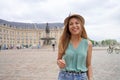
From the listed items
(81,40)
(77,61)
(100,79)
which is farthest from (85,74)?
(100,79)

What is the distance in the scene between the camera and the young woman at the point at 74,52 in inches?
99.3

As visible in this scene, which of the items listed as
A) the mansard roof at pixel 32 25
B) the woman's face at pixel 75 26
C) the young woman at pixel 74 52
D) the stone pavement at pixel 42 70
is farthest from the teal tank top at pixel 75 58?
the mansard roof at pixel 32 25

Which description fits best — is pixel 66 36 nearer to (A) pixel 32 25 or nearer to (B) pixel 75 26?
(B) pixel 75 26

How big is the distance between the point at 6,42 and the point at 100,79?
110 meters

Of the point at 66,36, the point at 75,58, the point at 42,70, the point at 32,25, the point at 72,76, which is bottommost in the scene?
the point at 42,70

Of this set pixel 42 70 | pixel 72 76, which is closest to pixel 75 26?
pixel 72 76

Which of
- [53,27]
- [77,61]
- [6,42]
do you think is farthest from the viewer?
[53,27]

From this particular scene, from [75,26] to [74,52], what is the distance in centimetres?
33

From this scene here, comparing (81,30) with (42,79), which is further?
(42,79)

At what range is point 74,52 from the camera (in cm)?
253

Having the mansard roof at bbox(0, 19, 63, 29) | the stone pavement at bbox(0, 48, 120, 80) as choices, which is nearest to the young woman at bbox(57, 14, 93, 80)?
the stone pavement at bbox(0, 48, 120, 80)

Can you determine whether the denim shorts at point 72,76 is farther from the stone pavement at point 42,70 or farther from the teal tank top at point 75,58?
the stone pavement at point 42,70

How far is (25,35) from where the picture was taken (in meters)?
131

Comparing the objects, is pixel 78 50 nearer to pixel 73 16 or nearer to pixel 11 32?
pixel 73 16
